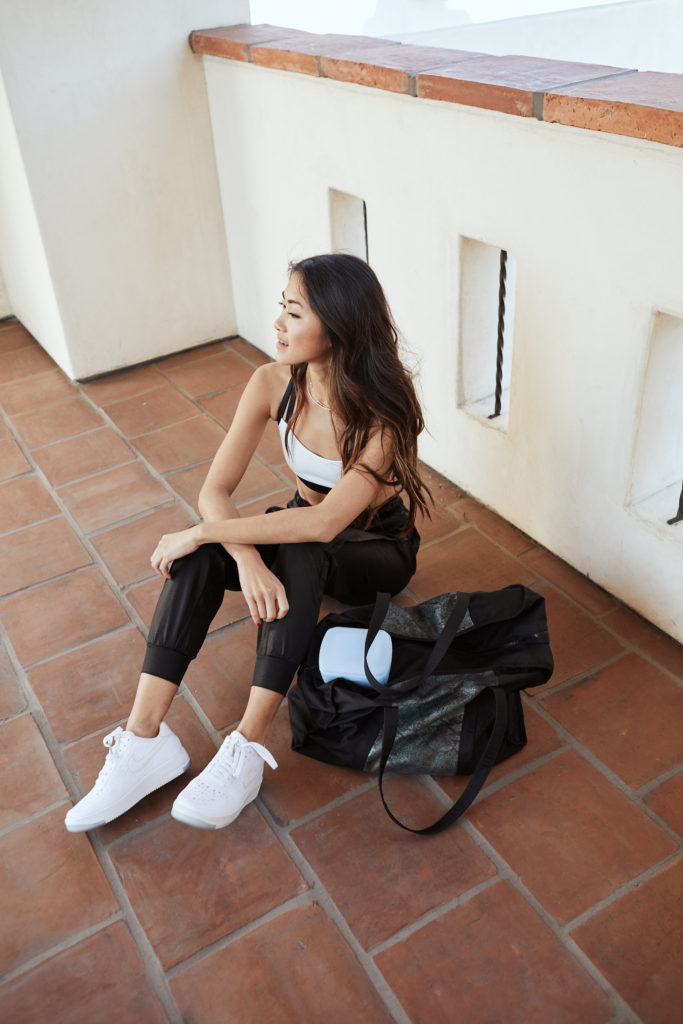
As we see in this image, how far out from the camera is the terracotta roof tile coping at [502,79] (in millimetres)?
1889

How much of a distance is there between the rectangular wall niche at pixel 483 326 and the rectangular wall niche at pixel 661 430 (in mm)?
551

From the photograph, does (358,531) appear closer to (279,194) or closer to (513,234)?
(513,234)

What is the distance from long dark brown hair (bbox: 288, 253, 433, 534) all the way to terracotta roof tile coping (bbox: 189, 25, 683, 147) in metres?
0.59

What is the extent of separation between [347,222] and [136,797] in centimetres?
225

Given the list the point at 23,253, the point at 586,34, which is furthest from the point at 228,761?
the point at 586,34

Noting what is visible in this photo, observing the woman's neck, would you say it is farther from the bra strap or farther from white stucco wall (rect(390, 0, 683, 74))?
white stucco wall (rect(390, 0, 683, 74))

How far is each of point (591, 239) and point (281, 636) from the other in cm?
123

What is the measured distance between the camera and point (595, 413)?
2.31 m

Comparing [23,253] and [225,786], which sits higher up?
[23,253]

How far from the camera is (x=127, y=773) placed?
76.1 inches

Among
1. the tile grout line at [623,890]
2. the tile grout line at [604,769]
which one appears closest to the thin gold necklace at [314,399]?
the tile grout line at [604,769]

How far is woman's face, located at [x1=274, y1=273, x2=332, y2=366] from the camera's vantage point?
2027mm

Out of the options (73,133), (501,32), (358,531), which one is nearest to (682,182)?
(358,531)

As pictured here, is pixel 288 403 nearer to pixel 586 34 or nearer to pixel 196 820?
pixel 196 820
